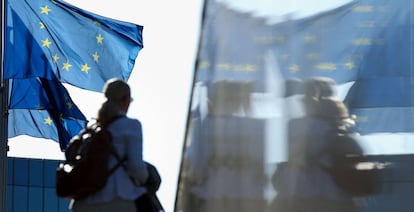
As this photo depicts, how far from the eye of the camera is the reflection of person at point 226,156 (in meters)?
7.32

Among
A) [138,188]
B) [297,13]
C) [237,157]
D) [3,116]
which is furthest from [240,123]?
[3,116]

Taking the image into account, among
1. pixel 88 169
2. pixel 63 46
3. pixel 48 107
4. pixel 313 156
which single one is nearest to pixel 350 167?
pixel 313 156

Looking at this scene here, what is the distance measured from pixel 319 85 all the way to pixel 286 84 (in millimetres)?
180

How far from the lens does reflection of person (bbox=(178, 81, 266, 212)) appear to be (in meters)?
7.32

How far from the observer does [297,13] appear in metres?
7.28

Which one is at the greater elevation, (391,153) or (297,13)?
(297,13)

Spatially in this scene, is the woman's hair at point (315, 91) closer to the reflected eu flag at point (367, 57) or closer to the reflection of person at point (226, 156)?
the reflected eu flag at point (367, 57)

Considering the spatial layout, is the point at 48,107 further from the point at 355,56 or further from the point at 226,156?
the point at 355,56

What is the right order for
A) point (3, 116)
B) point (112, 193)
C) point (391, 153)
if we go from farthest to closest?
point (3, 116) < point (112, 193) < point (391, 153)

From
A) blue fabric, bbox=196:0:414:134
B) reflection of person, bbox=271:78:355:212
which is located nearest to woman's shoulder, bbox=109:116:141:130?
blue fabric, bbox=196:0:414:134

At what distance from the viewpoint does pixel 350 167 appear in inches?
282

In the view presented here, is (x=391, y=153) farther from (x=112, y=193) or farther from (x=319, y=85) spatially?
(x=112, y=193)

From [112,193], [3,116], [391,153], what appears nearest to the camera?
[391,153]

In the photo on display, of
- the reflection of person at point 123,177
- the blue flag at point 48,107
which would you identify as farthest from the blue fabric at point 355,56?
the blue flag at point 48,107
